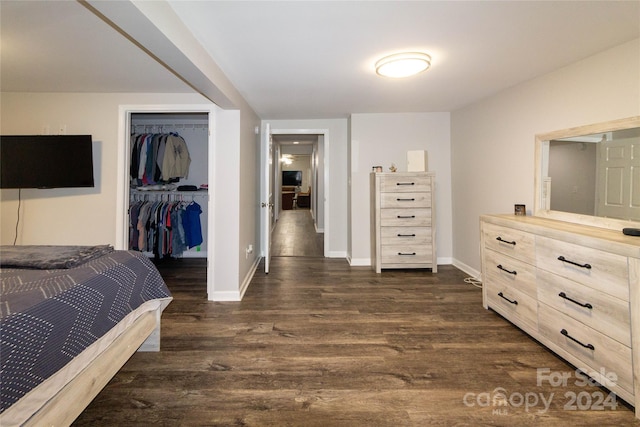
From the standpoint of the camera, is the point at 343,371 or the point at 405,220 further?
the point at 405,220

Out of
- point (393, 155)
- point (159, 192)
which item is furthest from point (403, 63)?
point (159, 192)

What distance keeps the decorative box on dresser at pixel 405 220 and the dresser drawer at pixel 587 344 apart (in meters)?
1.83

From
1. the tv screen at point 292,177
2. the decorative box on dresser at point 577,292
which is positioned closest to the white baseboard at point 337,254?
the decorative box on dresser at point 577,292

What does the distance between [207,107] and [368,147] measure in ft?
7.33

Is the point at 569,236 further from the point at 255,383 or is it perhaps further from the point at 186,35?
the point at 186,35

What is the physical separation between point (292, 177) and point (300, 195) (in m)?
1.64

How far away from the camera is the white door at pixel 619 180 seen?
6.07 feet

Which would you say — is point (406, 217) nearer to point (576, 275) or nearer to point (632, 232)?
point (576, 275)

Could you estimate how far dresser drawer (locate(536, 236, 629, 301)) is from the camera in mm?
1451

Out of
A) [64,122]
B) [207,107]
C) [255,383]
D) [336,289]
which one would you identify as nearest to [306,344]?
[255,383]

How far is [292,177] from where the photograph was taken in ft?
48.0

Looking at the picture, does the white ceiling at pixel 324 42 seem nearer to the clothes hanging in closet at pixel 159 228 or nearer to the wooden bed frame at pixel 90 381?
the clothes hanging in closet at pixel 159 228

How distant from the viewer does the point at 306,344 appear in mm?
2059

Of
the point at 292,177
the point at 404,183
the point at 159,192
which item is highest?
the point at 292,177
